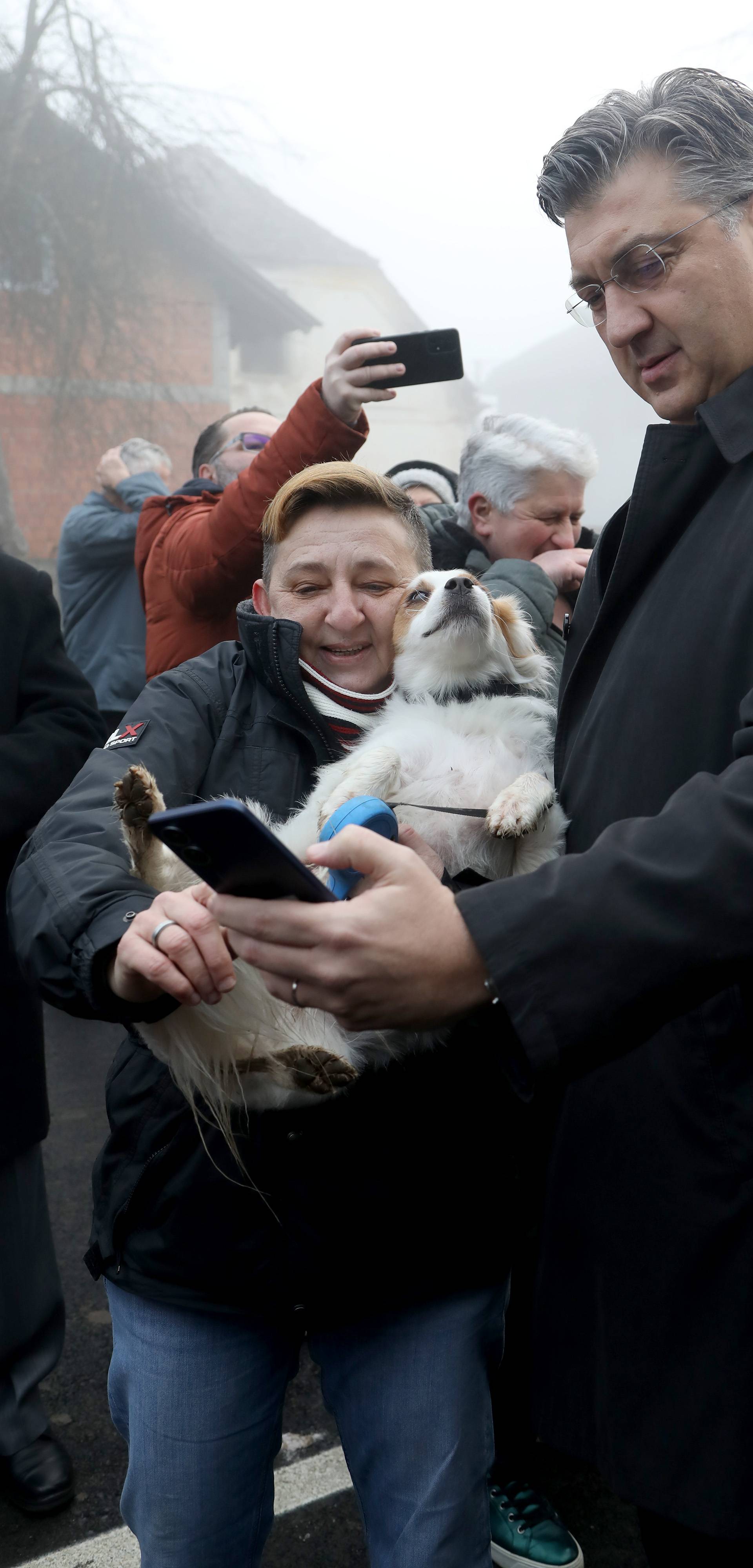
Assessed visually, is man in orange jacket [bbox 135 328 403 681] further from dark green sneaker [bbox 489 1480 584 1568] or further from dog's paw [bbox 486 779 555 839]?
dark green sneaker [bbox 489 1480 584 1568]

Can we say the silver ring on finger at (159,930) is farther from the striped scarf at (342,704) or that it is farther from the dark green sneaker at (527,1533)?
the dark green sneaker at (527,1533)

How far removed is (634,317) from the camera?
1.46m

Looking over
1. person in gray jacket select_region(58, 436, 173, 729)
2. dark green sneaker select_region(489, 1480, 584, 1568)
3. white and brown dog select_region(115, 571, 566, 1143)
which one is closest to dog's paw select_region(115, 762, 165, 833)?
white and brown dog select_region(115, 571, 566, 1143)

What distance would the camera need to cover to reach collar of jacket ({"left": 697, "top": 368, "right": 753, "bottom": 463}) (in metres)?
1.38

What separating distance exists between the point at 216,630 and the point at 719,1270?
235cm

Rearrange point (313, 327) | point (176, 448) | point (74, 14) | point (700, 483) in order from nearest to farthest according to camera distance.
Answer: point (700, 483) → point (74, 14) → point (176, 448) → point (313, 327)

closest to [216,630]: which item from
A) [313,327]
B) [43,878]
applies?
[43,878]

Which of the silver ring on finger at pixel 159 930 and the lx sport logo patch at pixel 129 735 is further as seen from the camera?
the lx sport logo patch at pixel 129 735

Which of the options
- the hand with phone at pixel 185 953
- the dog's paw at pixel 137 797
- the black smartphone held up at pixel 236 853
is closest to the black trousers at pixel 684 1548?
the hand with phone at pixel 185 953

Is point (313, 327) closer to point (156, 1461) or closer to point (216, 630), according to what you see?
point (216, 630)

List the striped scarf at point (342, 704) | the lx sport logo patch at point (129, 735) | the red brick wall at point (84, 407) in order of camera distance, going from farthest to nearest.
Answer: the red brick wall at point (84, 407) < the striped scarf at point (342, 704) < the lx sport logo patch at point (129, 735)

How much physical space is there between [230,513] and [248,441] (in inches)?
52.4

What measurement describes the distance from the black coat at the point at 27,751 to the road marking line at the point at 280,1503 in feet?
2.97

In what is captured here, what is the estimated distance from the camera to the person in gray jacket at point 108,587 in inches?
201
